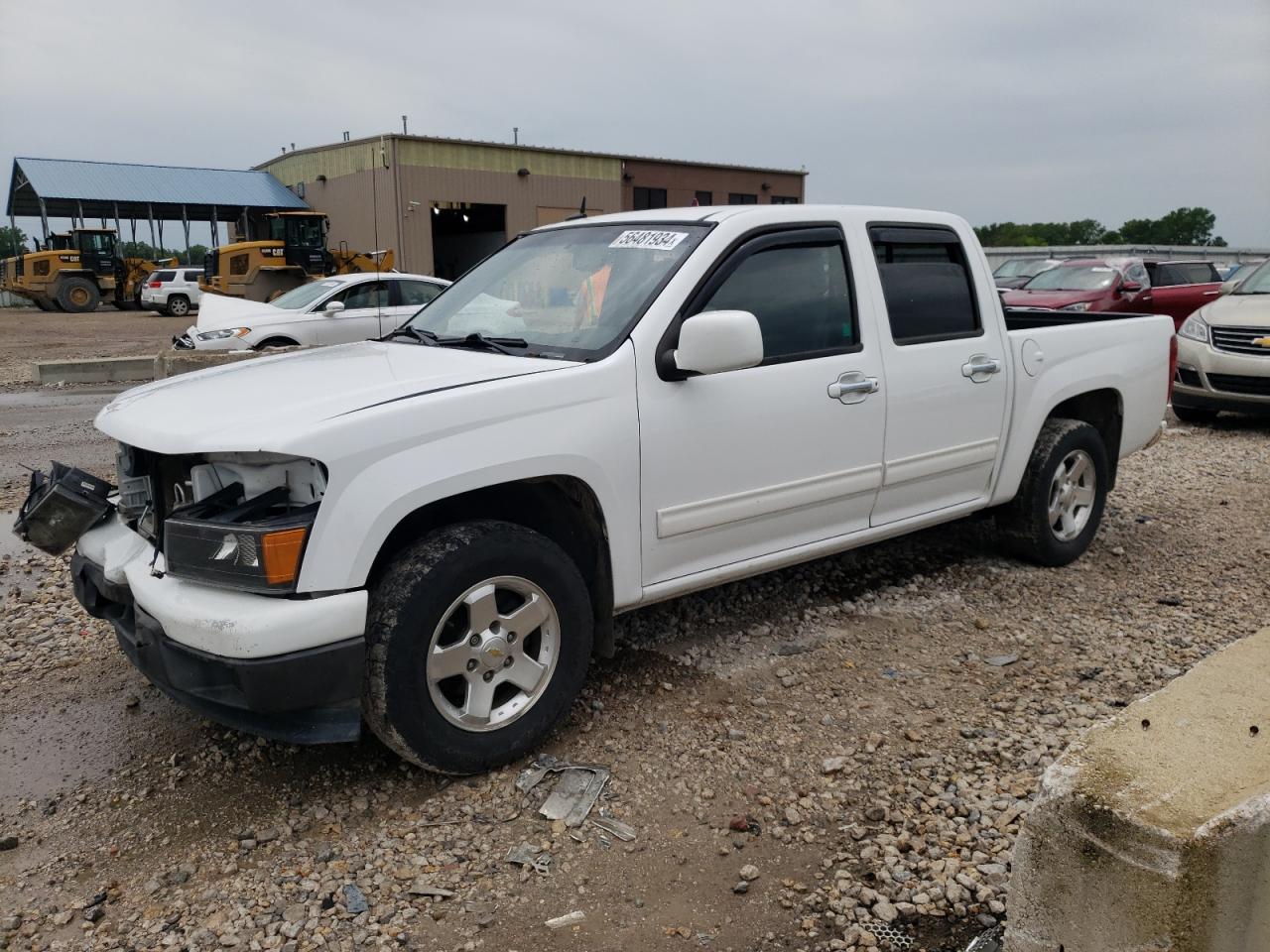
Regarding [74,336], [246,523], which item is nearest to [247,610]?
[246,523]

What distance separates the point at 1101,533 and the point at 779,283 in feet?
10.7

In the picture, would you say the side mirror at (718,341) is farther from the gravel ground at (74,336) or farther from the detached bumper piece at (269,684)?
the gravel ground at (74,336)

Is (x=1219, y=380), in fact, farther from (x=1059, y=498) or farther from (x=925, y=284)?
(x=925, y=284)

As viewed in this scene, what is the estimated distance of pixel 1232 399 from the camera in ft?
31.3

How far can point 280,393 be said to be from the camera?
10.4 feet

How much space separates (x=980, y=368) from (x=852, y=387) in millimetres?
925

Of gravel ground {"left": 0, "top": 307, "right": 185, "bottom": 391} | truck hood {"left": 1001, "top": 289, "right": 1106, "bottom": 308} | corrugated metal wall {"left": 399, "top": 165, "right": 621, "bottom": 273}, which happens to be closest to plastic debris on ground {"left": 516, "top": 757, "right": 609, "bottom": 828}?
gravel ground {"left": 0, "top": 307, "right": 185, "bottom": 391}

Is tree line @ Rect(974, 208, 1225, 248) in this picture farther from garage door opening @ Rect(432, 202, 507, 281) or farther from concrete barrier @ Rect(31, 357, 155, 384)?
concrete barrier @ Rect(31, 357, 155, 384)

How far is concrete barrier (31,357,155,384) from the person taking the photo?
1313 centimetres

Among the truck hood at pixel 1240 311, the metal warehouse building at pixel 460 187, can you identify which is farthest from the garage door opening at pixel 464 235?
the truck hood at pixel 1240 311

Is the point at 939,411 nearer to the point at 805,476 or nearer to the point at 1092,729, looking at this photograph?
the point at 805,476

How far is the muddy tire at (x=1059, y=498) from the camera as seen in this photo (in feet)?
16.6

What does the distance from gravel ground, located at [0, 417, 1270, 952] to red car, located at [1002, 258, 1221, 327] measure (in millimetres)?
11051

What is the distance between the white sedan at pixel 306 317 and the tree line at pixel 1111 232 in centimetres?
6924
